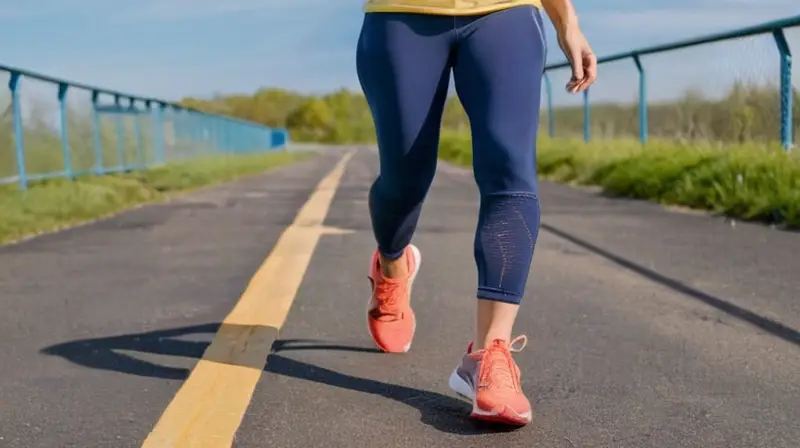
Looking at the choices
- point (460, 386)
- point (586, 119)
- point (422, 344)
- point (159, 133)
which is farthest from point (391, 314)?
point (159, 133)

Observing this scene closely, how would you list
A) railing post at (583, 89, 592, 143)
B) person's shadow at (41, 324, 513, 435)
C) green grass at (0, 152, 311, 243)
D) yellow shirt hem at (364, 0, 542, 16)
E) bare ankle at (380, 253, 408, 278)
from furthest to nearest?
railing post at (583, 89, 592, 143) → green grass at (0, 152, 311, 243) → bare ankle at (380, 253, 408, 278) → yellow shirt hem at (364, 0, 542, 16) → person's shadow at (41, 324, 513, 435)

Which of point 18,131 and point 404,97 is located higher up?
point 404,97

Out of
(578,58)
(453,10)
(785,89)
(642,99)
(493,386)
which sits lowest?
(493,386)

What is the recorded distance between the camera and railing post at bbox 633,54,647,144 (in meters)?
13.7

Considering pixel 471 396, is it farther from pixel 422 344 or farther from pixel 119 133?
pixel 119 133

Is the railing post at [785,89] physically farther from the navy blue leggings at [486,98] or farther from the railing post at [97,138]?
the railing post at [97,138]

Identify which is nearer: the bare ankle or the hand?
the hand

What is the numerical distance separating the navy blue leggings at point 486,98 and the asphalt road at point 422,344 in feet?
1.37

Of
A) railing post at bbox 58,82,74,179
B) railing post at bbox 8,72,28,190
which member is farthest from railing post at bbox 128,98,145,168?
railing post at bbox 8,72,28,190

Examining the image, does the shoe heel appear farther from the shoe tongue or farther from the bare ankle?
the bare ankle

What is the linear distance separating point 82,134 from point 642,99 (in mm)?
7305

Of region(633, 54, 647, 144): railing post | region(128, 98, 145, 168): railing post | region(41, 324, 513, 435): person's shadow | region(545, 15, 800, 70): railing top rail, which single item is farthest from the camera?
region(128, 98, 145, 168): railing post

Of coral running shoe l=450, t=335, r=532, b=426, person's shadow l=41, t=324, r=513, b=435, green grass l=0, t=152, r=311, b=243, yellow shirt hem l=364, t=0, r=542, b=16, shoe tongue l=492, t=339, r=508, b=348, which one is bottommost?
green grass l=0, t=152, r=311, b=243

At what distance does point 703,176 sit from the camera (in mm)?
9602
